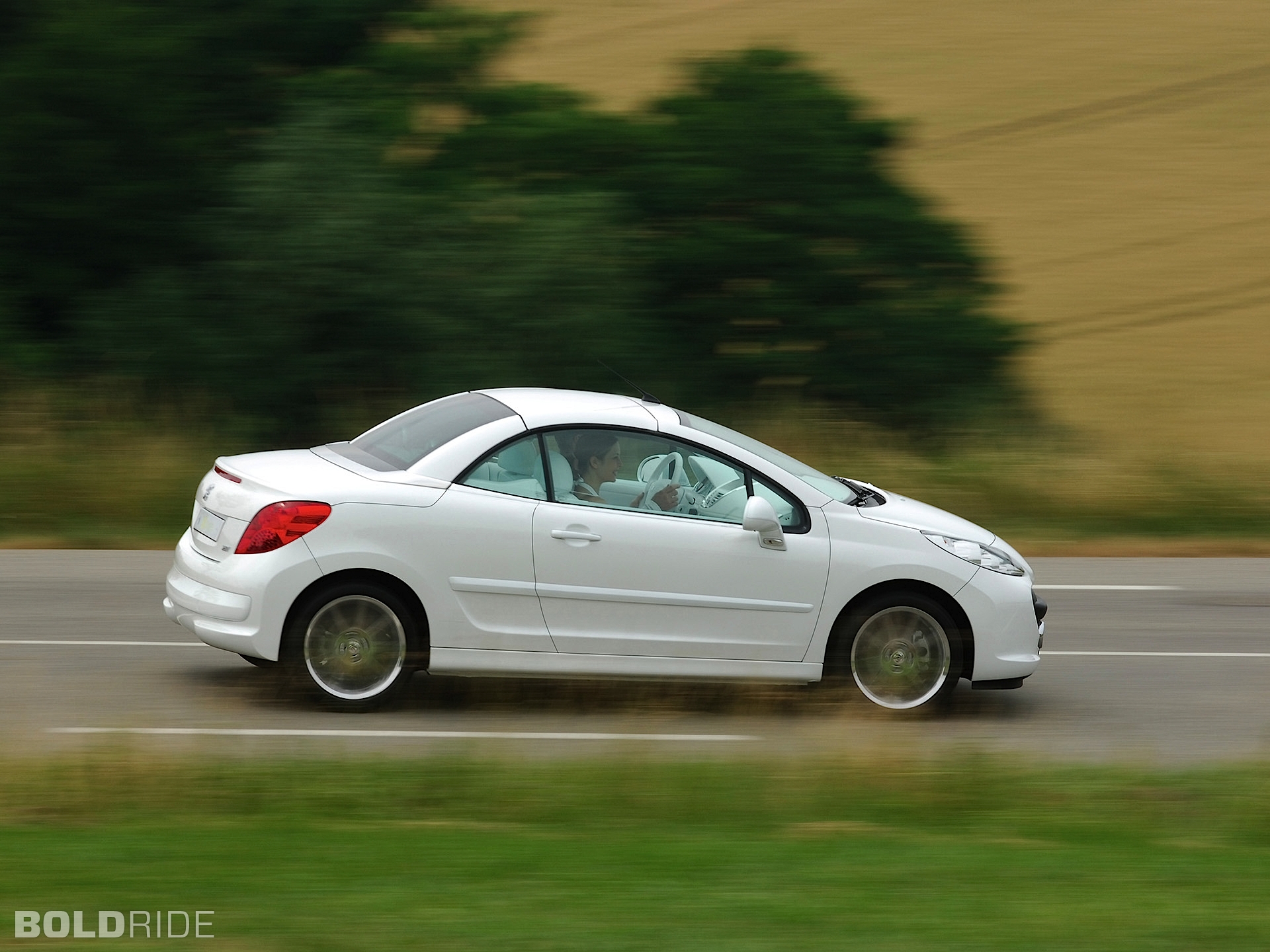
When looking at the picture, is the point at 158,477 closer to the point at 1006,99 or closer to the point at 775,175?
the point at 775,175

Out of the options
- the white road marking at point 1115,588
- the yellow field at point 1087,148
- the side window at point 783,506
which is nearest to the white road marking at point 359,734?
the side window at point 783,506

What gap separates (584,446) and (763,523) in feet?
3.09

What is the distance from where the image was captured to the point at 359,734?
7242 millimetres

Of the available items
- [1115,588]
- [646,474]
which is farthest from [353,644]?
[1115,588]

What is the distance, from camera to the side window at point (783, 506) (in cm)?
781

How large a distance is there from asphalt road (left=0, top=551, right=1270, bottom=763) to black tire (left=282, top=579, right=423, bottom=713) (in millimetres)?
127

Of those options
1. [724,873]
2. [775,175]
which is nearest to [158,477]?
[775,175]

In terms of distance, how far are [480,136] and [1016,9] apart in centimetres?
2601

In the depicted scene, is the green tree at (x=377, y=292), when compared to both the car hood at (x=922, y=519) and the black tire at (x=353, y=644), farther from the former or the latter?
the black tire at (x=353, y=644)

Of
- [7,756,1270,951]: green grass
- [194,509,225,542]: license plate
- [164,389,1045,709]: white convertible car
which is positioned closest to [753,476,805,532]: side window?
[164,389,1045,709]: white convertible car

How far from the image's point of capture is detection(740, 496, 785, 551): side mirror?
759cm

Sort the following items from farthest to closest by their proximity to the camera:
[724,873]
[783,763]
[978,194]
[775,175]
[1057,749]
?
[978,194] < [775,175] < [1057,749] < [783,763] < [724,873]

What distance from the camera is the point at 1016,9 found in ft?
137

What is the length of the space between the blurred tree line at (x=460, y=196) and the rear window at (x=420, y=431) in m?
9.04
